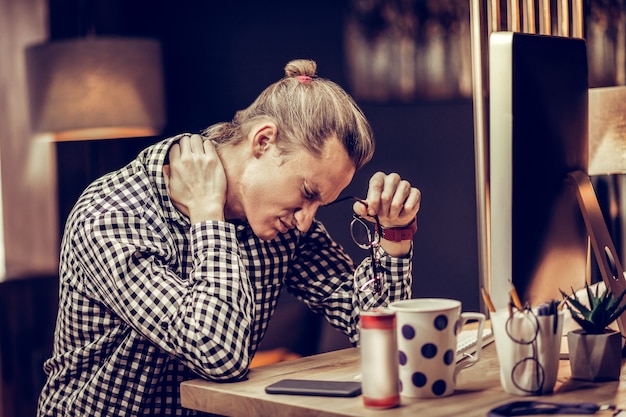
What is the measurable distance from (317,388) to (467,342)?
0.35 meters

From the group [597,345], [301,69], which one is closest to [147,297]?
[301,69]

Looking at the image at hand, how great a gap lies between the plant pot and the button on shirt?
0.47 metres

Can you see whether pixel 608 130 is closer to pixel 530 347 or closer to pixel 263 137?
pixel 263 137

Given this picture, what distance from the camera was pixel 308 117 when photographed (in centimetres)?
151

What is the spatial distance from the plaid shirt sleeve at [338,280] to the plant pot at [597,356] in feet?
1.55

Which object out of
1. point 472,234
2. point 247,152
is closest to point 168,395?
point 247,152

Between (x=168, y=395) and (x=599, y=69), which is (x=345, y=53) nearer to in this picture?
(x=599, y=69)

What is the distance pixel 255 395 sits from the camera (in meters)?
1.19

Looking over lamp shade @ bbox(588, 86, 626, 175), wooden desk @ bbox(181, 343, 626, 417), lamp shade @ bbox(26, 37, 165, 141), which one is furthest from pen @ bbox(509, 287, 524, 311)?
lamp shade @ bbox(26, 37, 165, 141)

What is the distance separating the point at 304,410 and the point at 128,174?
623 mm

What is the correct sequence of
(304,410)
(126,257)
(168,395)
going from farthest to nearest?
(168,395) < (126,257) < (304,410)

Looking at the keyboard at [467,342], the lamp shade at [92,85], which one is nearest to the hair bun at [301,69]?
the keyboard at [467,342]

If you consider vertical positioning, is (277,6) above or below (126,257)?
above

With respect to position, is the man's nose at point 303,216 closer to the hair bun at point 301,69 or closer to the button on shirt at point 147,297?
the button on shirt at point 147,297
